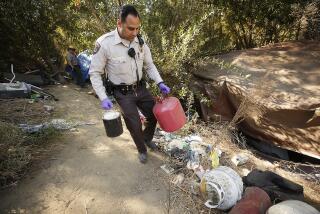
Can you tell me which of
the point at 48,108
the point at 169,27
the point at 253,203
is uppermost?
the point at 169,27

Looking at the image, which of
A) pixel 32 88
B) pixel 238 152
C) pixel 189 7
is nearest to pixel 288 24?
pixel 189 7

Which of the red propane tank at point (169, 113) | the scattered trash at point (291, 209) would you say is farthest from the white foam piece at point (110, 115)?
the scattered trash at point (291, 209)

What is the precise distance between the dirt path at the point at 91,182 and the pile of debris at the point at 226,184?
251 mm

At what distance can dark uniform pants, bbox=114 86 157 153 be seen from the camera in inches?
126

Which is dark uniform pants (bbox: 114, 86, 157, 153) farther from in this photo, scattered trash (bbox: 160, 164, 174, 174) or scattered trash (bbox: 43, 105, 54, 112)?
scattered trash (bbox: 43, 105, 54, 112)

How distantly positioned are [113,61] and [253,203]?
76.2 inches

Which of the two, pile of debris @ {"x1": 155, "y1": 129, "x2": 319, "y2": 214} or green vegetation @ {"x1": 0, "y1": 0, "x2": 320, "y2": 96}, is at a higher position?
green vegetation @ {"x1": 0, "y1": 0, "x2": 320, "y2": 96}

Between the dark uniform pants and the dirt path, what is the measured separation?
0.35 m

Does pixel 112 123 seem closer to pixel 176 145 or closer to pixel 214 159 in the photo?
pixel 176 145

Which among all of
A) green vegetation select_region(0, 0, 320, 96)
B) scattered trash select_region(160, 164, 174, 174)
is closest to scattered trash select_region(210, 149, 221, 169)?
scattered trash select_region(160, 164, 174, 174)

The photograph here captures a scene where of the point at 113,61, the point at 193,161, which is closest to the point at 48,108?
the point at 113,61

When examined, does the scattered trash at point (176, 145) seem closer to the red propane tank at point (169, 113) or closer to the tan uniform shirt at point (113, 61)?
the red propane tank at point (169, 113)

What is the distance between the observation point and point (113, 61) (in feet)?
10.1

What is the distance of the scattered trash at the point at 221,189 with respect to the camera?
109 inches
